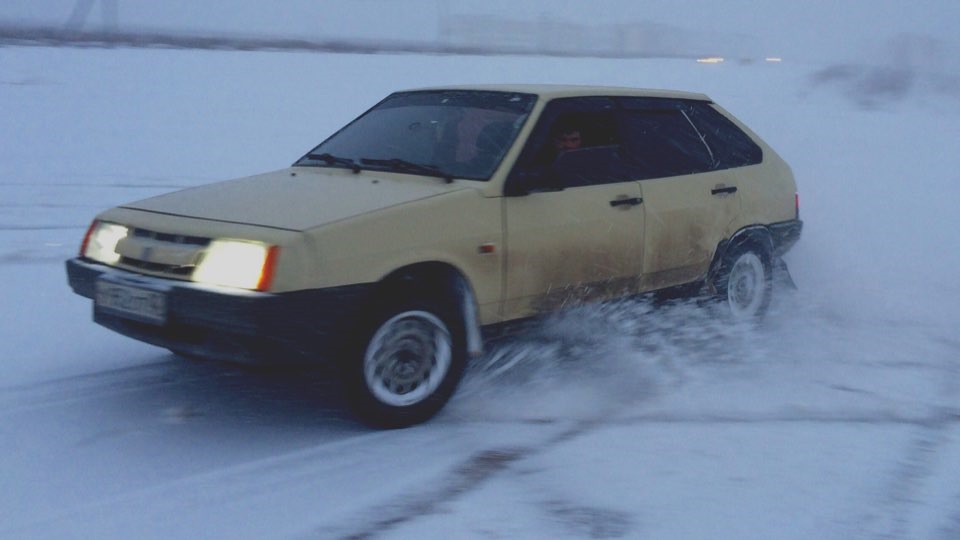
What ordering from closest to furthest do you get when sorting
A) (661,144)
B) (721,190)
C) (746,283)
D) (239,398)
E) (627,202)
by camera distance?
1. (239,398)
2. (627,202)
3. (661,144)
4. (721,190)
5. (746,283)

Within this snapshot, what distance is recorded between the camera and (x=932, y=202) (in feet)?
43.5

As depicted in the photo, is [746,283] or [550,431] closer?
→ [550,431]

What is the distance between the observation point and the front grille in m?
4.08

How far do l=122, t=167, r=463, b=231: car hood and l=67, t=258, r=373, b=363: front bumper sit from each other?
0.33 meters

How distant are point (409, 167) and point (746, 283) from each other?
2.59 metres

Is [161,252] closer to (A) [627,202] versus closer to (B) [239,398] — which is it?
(B) [239,398]

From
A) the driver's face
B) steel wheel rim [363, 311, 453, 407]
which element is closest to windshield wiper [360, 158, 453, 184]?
the driver's face

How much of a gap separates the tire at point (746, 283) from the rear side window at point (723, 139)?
1.83ft

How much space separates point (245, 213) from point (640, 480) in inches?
79.2

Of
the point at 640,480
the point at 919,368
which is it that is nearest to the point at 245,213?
the point at 640,480

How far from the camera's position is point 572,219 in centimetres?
495

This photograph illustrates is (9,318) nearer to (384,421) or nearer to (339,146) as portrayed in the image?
(339,146)

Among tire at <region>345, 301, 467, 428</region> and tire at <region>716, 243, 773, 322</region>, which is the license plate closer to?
tire at <region>345, 301, 467, 428</region>

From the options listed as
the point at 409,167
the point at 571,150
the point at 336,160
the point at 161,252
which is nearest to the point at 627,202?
the point at 571,150
